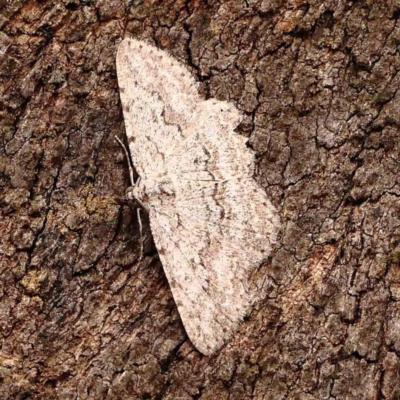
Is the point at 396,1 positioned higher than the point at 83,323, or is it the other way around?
the point at 396,1

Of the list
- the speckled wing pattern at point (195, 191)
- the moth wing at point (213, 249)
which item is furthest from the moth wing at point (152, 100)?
the moth wing at point (213, 249)

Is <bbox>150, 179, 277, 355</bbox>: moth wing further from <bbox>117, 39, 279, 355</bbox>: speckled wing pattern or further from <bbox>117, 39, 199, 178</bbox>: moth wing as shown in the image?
<bbox>117, 39, 199, 178</bbox>: moth wing

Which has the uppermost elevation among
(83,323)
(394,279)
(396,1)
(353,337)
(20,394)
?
(396,1)

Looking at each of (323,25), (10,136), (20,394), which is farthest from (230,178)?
(20,394)

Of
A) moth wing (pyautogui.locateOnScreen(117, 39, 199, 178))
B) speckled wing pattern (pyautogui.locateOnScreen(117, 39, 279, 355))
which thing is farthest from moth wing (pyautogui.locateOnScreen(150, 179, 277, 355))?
moth wing (pyautogui.locateOnScreen(117, 39, 199, 178))

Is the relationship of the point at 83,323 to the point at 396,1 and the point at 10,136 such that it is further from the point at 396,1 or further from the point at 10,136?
the point at 396,1

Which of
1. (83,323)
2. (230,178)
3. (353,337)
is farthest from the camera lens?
(230,178)

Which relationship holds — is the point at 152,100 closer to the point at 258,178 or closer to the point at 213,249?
the point at 258,178
